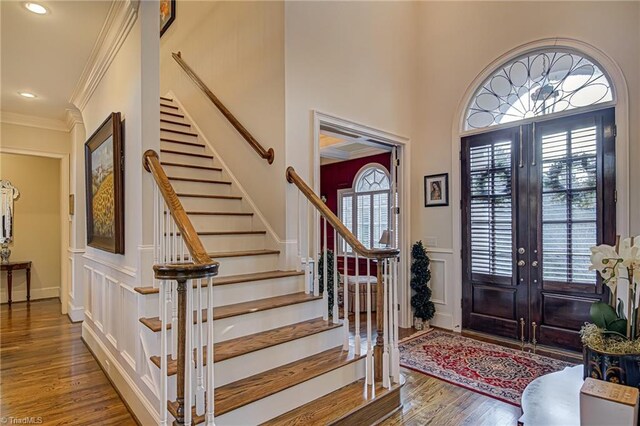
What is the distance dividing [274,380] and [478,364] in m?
2.06

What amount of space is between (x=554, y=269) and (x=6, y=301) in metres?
7.85

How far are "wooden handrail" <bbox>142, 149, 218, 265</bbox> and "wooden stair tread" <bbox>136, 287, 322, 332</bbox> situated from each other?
2.03ft

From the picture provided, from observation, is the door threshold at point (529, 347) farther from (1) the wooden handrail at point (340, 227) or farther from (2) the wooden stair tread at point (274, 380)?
(1) the wooden handrail at point (340, 227)

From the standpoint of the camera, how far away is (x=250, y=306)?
2615 mm

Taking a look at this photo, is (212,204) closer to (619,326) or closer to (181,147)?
(181,147)

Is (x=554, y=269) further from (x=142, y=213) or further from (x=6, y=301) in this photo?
(x=6, y=301)

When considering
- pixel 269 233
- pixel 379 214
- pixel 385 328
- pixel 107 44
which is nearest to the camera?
pixel 385 328

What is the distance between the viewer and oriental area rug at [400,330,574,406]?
2.85 metres

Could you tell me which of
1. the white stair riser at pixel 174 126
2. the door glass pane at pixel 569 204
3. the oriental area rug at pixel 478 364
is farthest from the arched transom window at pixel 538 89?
the white stair riser at pixel 174 126

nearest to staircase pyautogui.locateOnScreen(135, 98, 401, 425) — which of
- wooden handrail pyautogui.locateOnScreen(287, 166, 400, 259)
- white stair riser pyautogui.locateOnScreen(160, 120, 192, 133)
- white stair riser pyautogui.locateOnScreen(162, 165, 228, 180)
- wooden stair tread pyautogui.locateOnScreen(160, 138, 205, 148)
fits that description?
white stair riser pyautogui.locateOnScreen(162, 165, 228, 180)

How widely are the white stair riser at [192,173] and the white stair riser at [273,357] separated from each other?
2.20 meters

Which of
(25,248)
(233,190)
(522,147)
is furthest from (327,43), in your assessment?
(25,248)

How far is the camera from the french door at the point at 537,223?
3361 mm

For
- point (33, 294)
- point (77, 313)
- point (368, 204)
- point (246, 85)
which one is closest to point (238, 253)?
point (246, 85)
